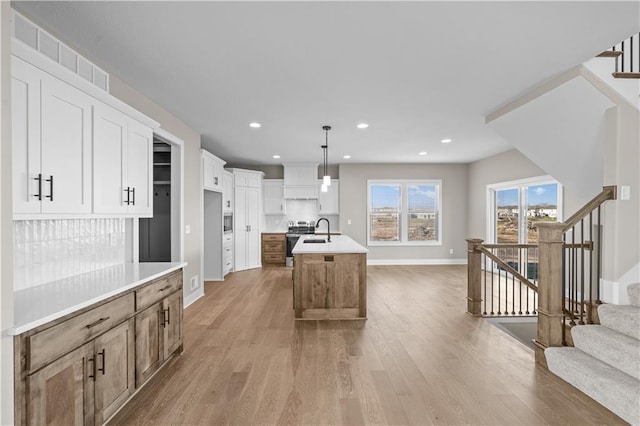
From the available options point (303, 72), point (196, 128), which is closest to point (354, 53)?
point (303, 72)

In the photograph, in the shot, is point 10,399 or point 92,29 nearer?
point 10,399

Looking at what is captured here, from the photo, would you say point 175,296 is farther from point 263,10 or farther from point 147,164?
point 263,10

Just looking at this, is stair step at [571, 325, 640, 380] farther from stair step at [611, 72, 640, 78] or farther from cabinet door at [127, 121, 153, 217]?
cabinet door at [127, 121, 153, 217]

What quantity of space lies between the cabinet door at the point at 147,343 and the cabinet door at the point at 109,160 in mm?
858

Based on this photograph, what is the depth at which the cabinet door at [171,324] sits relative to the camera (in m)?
2.64

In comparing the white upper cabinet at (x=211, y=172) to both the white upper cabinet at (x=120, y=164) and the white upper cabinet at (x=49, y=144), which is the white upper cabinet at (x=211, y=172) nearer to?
the white upper cabinet at (x=120, y=164)

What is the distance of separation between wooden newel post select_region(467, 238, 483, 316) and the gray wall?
385 cm

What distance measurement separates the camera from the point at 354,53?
8.39ft

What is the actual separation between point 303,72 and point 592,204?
9.44 ft

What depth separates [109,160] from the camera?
2494 mm

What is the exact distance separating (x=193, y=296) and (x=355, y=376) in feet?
10.2

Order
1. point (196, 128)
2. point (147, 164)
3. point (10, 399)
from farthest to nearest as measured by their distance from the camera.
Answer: point (196, 128), point (147, 164), point (10, 399)

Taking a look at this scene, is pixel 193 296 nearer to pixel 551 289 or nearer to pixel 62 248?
pixel 62 248

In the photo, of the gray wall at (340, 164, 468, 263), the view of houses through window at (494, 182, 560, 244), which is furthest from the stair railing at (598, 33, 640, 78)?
the gray wall at (340, 164, 468, 263)
